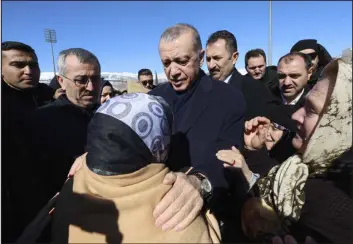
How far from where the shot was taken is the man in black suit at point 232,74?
329cm

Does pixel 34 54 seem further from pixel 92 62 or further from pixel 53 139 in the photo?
pixel 53 139

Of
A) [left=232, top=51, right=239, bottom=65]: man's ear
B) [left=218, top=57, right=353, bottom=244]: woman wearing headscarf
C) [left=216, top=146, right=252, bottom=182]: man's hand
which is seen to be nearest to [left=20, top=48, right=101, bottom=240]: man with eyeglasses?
[left=216, top=146, right=252, bottom=182]: man's hand

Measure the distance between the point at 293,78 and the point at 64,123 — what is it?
7.87 feet

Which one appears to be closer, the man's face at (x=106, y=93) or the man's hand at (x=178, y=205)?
the man's hand at (x=178, y=205)

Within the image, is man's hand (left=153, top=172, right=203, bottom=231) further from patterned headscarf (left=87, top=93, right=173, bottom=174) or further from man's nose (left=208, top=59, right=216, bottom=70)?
man's nose (left=208, top=59, right=216, bottom=70)

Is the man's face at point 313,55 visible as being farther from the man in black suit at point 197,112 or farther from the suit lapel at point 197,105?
the suit lapel at point 197,105

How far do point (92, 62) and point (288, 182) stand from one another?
1984 millimetres

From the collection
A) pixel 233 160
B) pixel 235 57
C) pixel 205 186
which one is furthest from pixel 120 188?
pixel 235 57

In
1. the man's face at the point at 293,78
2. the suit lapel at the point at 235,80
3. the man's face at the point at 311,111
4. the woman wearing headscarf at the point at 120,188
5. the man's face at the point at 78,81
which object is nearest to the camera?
the woman wearing headscarf at the point at 120,188

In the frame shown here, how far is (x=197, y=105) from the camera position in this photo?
1884 mm

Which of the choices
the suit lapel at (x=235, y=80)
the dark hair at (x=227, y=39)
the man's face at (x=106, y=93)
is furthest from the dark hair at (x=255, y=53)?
the man's face at (x=106, y=93)

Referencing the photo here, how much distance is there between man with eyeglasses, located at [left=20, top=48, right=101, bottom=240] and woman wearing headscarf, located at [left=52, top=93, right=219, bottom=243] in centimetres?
54

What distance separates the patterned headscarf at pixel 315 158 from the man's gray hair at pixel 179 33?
1042 millimetres

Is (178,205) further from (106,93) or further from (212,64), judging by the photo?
(106,93)
